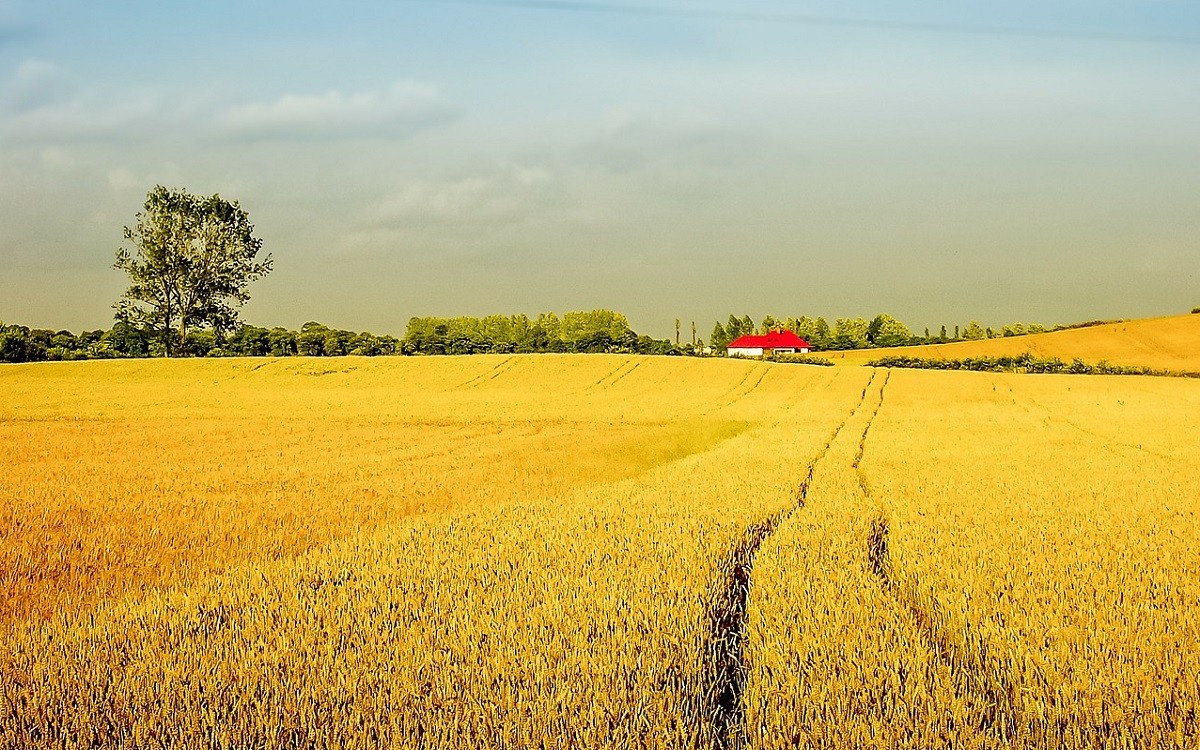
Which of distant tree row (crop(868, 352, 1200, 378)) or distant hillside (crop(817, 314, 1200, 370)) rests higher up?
distant hillside (crop(817, 314, 1200, 370))

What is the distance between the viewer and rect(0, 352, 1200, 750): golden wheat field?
14.6 feet

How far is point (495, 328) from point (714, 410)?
108 m

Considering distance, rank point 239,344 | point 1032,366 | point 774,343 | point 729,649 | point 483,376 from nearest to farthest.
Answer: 1. point 729,649
2. point 483,376
3. point 1032,366
4. point 239,344
5. point 774,343

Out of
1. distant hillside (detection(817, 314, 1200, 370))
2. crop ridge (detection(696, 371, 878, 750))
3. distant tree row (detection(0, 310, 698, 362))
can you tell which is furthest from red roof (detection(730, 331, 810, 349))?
crop ridge (detection(696, 371, 878, 750))

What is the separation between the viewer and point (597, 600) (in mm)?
6449

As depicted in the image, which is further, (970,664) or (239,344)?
(239,344)

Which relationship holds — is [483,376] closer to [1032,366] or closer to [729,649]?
[1032,366]

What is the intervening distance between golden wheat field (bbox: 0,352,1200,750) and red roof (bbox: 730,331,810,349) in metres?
110

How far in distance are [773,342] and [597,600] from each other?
124284mm

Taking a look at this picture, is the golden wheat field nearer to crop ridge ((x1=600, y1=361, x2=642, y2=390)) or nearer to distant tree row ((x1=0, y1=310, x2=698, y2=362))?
crop ridge ((x1=600, y1=361, x2=642, y2=390))

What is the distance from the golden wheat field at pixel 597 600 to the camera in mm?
4461

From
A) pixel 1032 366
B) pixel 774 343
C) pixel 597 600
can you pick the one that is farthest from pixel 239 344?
pixel 774 343

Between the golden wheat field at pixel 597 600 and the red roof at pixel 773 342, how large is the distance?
10989cm

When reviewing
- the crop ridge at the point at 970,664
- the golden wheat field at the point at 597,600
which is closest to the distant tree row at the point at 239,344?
the golden wheat field at the point at 597,600
